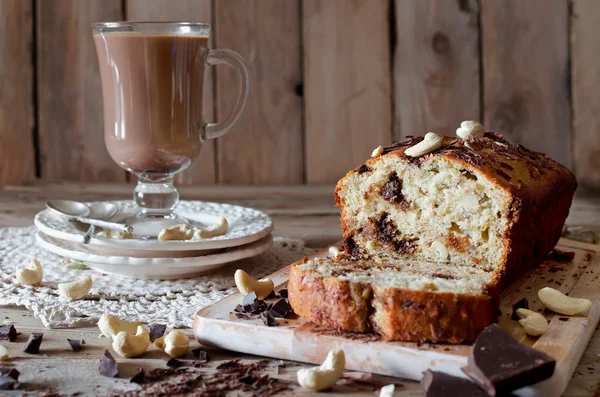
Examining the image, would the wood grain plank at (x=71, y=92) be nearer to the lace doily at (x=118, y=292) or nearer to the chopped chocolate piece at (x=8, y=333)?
the lace doily at (x=118, y=292)

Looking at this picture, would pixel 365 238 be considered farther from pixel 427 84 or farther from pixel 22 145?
pixel 22 145

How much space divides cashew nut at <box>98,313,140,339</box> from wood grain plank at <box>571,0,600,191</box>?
8.23ft

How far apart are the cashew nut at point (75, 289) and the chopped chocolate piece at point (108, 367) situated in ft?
1.42

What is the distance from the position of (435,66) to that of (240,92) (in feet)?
4.62

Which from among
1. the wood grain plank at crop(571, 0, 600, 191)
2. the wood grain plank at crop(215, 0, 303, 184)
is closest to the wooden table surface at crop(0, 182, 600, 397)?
the wood grain plank at crop(571, 0, 600, 191)

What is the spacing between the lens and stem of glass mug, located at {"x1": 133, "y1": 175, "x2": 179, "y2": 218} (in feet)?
7.05

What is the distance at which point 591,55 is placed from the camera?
3.30m

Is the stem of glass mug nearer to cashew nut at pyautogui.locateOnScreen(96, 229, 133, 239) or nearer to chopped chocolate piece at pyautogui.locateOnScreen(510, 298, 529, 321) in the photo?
cashew nut at pyautogui.locateOnScreen(96, 229, 133, 239)

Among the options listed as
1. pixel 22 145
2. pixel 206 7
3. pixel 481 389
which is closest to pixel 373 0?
pixel 206 7

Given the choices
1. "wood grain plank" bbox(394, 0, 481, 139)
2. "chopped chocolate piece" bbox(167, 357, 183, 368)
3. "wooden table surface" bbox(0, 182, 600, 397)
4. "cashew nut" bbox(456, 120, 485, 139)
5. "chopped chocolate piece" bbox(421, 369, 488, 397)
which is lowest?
"wooden table surface" bbox(0, 182, 600, 397)

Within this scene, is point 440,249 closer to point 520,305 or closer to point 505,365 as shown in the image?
point 520,305

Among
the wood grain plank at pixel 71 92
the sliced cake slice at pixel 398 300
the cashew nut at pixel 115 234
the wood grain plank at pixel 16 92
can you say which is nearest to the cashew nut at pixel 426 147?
the sliced cake slice at pixel 398 300

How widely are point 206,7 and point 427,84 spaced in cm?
105

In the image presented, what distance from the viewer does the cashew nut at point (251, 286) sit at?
1617 mm
